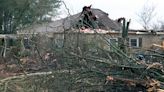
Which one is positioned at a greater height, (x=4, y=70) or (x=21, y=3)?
(x=21, y=3)

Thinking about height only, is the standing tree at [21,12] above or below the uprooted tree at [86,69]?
above

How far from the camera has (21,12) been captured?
35.1 m

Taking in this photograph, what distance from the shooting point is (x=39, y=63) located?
7.62 metres

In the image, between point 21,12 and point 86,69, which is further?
point 21,12

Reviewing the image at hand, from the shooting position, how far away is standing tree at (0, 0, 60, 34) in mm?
34344

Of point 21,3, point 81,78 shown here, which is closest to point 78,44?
point 81,78

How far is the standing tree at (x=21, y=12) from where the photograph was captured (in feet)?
113

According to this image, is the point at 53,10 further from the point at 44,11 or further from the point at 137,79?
the point at 137,79

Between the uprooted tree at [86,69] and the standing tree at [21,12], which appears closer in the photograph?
the uprooted tree at [86,69]

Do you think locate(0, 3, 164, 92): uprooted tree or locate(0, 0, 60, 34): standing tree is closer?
A: locate(0, 3, 164, 92): uprooted tree

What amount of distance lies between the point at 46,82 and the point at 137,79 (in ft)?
5.28

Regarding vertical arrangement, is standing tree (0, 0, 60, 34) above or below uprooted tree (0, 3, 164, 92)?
above

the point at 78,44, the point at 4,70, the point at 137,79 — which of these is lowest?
the point at 4,70

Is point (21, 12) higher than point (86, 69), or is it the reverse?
point (21, 12)
